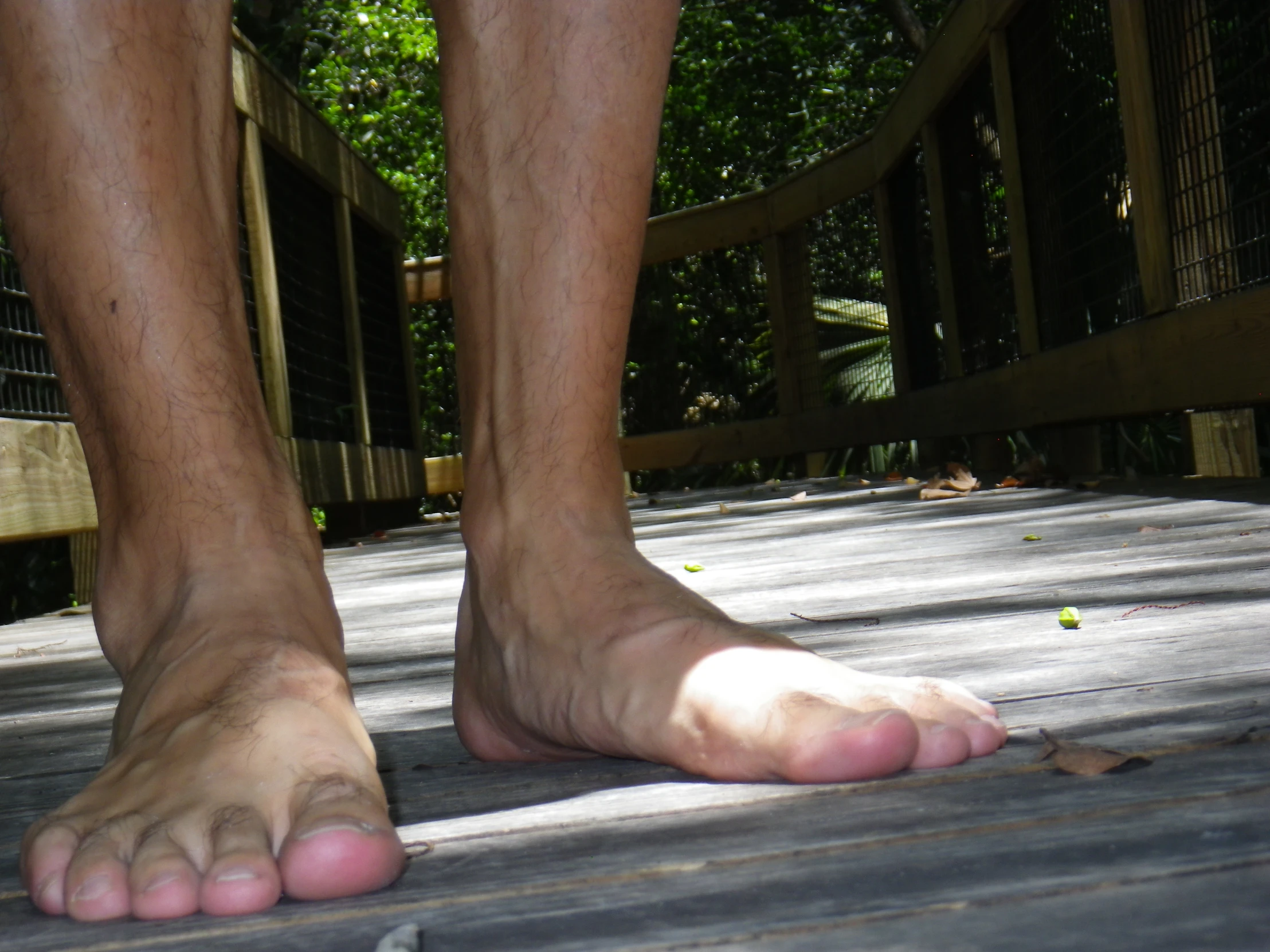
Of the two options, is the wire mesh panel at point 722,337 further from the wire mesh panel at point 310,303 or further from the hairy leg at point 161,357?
the hairy leg at point 161,357

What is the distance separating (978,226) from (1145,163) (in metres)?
1.92

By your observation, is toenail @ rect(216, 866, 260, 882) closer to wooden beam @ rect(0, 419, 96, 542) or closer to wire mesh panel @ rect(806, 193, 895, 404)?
wooden beam @ rect(0, 419, 96, 542)

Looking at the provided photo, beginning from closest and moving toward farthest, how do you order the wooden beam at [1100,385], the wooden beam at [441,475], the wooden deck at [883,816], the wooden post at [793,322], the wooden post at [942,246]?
1. the wooden deck at [883,816]
2. the wooden beam at [1100,385]
3. the wooden post at [942,246]
4. the wooden post at [793,322]
5. the wooden beam at [441,475]

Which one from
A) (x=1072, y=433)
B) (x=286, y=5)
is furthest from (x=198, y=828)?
(x=286, y=5)

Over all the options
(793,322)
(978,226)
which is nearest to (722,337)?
(793,322)

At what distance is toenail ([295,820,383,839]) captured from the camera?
2.50ft

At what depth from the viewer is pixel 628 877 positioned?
0.71 meters

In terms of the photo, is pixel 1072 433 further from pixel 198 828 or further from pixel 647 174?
pixel 198 828

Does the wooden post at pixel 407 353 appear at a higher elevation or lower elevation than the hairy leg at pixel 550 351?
higher

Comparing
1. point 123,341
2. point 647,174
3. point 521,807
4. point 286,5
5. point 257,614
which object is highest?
point 286,5

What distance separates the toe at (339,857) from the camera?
29.4 inches

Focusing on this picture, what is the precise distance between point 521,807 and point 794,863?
0.93 ft

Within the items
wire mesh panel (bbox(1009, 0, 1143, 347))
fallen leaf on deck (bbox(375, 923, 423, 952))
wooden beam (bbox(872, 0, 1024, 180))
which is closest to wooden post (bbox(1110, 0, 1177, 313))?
wire mesh panel (bbox(1009, 0, 1143, 347))

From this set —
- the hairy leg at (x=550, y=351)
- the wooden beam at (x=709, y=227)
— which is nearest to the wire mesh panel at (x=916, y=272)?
the wooden beam at (x=709, y=227)
